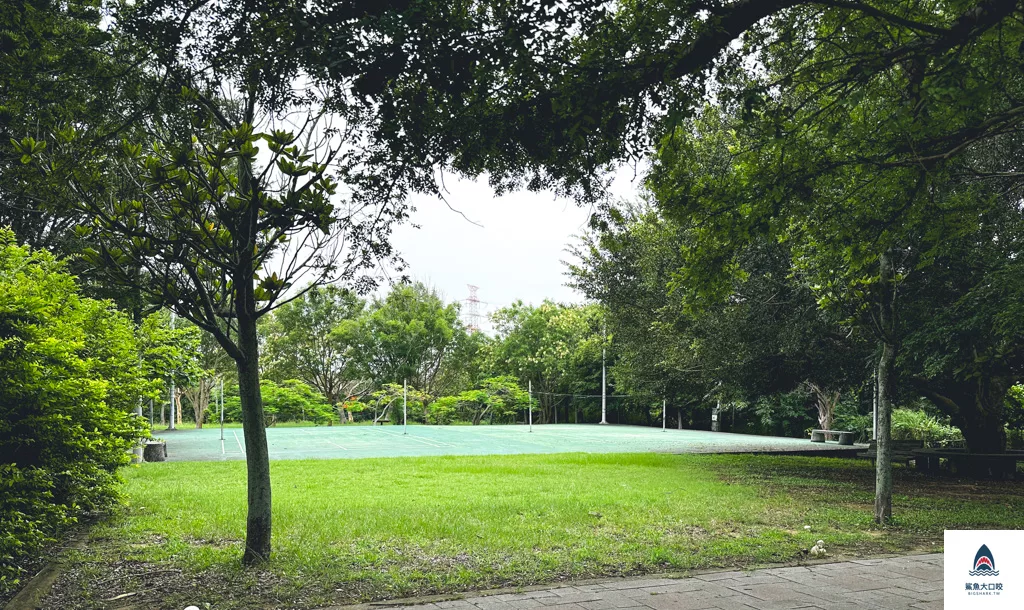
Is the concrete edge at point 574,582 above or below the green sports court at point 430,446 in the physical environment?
above

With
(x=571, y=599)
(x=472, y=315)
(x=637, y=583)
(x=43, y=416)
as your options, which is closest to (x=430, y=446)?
(x=43, y=416)

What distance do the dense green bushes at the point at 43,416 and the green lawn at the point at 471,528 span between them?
545mm

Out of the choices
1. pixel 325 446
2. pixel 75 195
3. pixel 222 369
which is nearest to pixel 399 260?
pixel 75 195

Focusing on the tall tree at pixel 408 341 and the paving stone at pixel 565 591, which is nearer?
the paving stone at pixel 565 591

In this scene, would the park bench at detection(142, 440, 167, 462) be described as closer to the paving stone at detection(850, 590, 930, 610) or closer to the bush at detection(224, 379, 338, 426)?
the paving stone at detection(850, 590, 930, 610)

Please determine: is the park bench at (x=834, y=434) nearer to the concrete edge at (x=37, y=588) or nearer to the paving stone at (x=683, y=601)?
the paving stone at (x=683, y=601)

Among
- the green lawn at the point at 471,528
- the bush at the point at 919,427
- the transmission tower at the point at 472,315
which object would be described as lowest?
the bush at the point at 919,427

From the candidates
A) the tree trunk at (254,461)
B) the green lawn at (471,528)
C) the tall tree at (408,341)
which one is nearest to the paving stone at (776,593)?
the green lawn at (471,528)

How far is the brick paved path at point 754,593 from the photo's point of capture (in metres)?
4.64

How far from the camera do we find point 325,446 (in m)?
21.9

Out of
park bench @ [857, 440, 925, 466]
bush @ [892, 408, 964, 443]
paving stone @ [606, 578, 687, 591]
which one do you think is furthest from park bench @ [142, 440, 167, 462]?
bush @ [892, 408, 964, 443]

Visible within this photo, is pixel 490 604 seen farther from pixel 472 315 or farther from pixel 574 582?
pixel 472 315

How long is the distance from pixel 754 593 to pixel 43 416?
548 centimetres

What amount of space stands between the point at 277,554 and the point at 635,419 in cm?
3856
